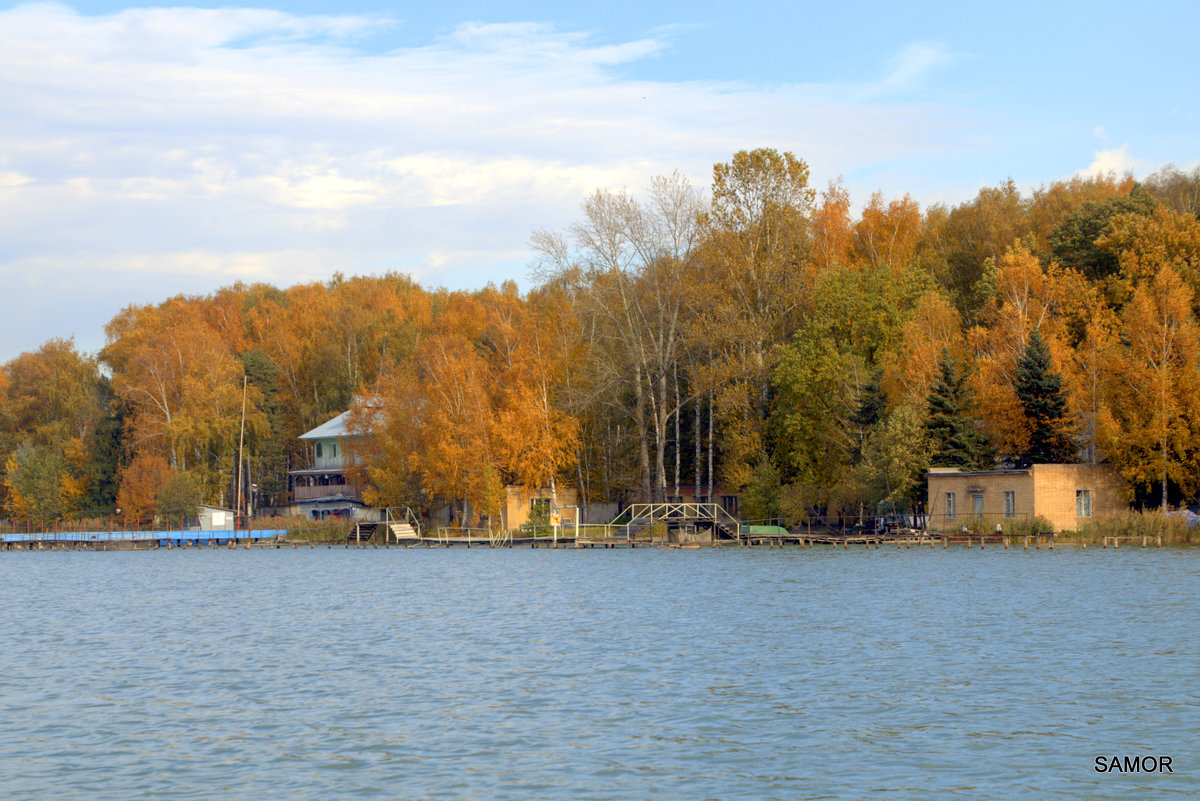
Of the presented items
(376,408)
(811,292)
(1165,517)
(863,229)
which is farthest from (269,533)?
(1165,517)

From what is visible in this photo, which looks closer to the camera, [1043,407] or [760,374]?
[1043,407]

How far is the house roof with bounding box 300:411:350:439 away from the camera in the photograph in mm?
89625

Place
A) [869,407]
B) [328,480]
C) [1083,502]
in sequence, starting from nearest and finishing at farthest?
[1083,502], [869,407], [328,480]

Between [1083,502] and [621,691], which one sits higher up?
[1083,502]

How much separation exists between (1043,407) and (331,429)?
5305 centimetres

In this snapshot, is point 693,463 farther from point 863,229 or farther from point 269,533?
point 269,533

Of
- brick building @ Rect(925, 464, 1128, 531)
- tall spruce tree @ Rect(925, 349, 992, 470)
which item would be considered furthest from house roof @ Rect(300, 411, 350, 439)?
brick building @ Rect(925, 464, 1128, 531)

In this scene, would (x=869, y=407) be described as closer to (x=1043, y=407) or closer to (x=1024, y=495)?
(x=1043, y=407)

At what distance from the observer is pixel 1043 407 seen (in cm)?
5862

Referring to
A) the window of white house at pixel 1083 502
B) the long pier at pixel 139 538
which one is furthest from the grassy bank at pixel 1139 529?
the long pier at pixel 139 538

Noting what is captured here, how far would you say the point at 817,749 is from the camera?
56.1 feet

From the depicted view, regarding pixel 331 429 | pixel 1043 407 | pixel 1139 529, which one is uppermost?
pixel 331 429

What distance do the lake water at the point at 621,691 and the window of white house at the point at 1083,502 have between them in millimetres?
13568

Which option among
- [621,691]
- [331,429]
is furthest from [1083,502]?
[331,429]
